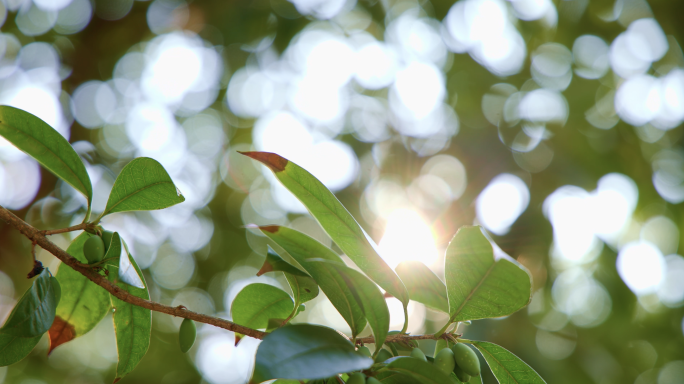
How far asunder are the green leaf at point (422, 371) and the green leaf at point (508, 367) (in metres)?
0.20

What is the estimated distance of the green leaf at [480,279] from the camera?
1.90 feet

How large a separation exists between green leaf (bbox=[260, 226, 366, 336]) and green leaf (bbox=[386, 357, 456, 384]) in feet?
0.34

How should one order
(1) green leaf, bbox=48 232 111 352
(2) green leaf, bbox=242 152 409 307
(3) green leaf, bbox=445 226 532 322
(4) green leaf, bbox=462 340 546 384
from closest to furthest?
1. (3) green leaf, bbox=445 226 532 322
2. (2) green leaf, bbox=242 152 409 307
3. (4) green leaf, bbox=462 340 546 384
4. (1) green leaf, bbox=48 232 111 352

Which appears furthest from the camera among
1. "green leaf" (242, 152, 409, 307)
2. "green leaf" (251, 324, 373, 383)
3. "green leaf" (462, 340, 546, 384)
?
"green leaf" (462, 340, 546, 384)

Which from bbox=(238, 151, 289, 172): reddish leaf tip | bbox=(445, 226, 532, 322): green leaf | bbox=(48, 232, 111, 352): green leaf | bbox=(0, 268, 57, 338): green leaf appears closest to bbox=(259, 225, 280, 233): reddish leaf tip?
bbox=(238, 151, 289, 172): reddish leaf tip

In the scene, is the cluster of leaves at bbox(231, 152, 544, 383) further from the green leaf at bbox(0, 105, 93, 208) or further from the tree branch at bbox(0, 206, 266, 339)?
the green leaf at bbox(0, 105, 93, 208)

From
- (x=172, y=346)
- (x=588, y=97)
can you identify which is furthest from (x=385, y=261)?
(x=172, y=346)

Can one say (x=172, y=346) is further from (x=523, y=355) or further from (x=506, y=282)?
(x=506, y=282)

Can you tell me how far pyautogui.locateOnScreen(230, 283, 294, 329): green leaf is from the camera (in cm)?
88

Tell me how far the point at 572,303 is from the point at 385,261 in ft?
13.3

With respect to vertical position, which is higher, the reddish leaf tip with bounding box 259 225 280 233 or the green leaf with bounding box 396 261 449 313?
the reddish leaf tip with bounding box 259 225 280 233

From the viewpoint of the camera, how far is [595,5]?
3.57m

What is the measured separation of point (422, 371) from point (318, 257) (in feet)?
0.78

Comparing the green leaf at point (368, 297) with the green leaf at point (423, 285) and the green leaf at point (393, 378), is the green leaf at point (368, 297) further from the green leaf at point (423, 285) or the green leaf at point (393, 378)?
the green leaf at point (423, 285)
